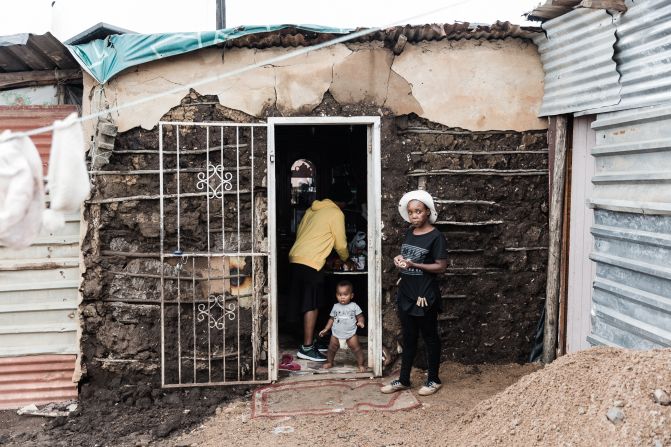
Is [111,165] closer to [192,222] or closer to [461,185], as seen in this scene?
[192,222]

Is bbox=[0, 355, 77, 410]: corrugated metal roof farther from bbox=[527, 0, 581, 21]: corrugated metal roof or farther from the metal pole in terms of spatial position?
bbox=[527, 0, 581, 21]: corrugated metal roof

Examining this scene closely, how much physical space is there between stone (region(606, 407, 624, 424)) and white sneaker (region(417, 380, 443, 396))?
2165 millimetres

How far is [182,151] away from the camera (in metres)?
5.31

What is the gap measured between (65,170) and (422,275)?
2.91 m

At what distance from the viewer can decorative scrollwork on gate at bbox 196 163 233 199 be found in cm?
534

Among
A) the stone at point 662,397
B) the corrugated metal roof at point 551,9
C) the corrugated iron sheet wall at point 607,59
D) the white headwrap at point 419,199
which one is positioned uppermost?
the corrugated metal roof at point 551,9

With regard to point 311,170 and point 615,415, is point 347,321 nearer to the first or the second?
point 615,415

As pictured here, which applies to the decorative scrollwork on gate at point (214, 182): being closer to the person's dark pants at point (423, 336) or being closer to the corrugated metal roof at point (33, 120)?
the corrugated metal roof at point (33, 120)

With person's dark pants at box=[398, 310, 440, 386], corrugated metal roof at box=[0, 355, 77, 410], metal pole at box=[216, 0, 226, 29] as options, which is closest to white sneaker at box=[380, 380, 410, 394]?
person's dark pants at box=[398, 310, 440, 386]

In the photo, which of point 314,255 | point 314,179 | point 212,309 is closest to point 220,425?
point 212,309

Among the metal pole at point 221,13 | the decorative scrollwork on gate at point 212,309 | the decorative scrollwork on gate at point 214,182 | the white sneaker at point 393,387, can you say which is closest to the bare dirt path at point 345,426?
the white sneaker at point 393,387

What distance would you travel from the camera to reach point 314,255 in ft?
19.6

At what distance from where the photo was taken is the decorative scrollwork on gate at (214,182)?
534 centimetres

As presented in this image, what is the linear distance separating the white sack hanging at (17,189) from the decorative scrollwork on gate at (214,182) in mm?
2336
